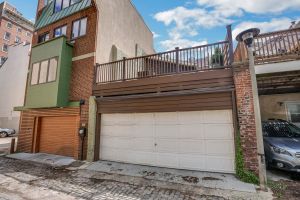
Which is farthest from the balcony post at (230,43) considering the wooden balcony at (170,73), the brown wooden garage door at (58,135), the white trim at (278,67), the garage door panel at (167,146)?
the brown wooden garage door at (58,135)

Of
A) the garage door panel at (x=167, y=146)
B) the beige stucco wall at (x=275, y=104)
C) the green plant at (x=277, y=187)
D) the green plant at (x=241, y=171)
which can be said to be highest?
the beige stucco wall at (x=275, y=104)

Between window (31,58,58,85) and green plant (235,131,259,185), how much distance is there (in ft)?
32.6

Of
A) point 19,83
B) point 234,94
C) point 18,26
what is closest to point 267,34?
point 234,94

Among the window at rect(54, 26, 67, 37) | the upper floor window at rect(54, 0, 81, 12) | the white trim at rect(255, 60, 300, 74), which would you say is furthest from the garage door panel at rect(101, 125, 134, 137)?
the upper floor window at rect(54, 0, 81, 12)

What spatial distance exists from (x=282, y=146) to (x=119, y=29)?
11.8 m

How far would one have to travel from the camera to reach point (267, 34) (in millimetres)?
6668

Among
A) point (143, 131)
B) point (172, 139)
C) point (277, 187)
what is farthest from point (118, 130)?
point (277, 187)

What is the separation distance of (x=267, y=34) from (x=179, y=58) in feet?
11.2

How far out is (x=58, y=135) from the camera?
1080 cm

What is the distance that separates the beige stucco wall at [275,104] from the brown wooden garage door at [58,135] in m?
11.4

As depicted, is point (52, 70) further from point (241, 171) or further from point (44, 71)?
point (241, 171)

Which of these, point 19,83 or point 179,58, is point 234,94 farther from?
point 19,83

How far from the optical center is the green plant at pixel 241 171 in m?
5.84

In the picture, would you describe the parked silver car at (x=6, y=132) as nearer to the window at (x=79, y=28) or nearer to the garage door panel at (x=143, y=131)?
the window at (x=79, y=28)
